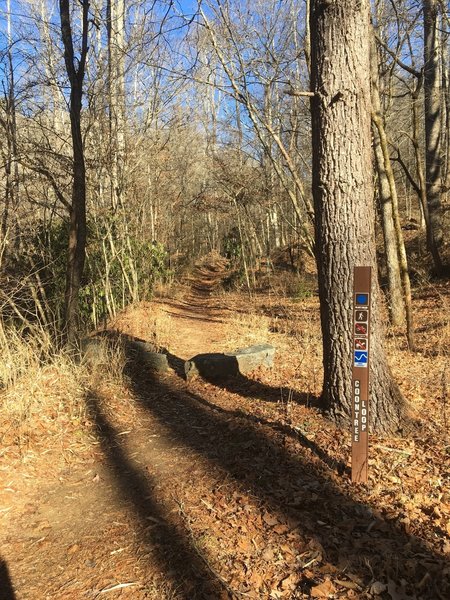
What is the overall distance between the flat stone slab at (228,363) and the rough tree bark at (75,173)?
77.9 inches

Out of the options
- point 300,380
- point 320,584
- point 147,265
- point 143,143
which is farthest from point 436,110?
point 320,584

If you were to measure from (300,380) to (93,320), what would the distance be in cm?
707

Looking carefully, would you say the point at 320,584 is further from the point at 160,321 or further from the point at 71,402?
the point at 160,321

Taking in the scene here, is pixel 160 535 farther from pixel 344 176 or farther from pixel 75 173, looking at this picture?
pixel 75 173

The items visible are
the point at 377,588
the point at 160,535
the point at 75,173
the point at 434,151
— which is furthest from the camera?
the point at 434,151

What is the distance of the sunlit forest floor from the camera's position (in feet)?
9.16

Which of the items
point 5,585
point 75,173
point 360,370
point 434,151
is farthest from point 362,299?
point 434,151

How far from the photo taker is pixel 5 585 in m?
→ 3.02

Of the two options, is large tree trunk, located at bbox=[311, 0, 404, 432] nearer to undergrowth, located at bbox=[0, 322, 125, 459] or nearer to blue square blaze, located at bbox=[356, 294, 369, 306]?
blue square blaze, located at bbox=[356, 294, 369, 306]

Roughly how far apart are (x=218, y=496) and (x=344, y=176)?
9.59ft

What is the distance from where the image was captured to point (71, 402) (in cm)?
568

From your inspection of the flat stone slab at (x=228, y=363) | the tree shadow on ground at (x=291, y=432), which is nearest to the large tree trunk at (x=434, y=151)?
the flat stone slab at (x=228, y=363)

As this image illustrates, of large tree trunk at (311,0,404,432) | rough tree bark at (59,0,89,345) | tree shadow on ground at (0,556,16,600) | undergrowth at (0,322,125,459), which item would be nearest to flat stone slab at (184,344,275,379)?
undergrowth at (0,322,125,459)

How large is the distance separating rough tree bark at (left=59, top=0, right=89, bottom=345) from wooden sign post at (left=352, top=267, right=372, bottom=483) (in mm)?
4942
